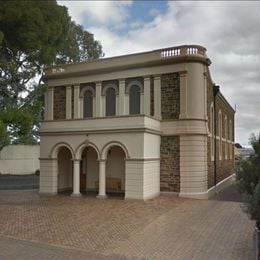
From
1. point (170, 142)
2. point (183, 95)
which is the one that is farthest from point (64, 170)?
point (183, 95)

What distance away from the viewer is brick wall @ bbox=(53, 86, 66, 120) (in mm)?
23172

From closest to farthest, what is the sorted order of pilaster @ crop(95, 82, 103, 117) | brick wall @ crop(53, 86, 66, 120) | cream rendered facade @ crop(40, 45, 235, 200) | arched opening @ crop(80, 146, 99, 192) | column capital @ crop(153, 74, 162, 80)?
cream rendered facade @ crop(40, 45, 235, 200) → column capital @ crop(153, 74, 162, 80) → pilaster @ crop(95, 82, 103, 117) → arched opening @ crop(80, 146, 99, 192) → brick wall @ crop(53, 86, 66, 120)

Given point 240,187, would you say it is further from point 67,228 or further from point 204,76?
point 204,76

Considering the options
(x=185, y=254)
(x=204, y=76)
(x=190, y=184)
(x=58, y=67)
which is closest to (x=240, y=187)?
(x=185, y=254)

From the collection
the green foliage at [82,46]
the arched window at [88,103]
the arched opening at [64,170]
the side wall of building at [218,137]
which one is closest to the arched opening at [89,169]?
the arched opening at [64,170]

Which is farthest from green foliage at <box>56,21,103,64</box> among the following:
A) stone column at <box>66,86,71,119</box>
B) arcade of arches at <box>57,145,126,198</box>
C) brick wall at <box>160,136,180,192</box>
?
brick wall at <box>160,136,180,192</box>

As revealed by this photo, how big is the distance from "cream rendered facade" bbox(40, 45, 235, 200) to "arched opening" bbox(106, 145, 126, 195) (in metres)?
0.06

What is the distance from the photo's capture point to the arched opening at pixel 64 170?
21.8m

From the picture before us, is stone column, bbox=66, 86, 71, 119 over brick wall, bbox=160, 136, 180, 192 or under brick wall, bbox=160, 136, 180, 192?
over

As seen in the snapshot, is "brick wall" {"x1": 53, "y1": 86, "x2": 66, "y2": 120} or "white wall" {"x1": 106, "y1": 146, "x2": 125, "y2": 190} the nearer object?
"white wall" {"x1": 106, "y1": 146, "x2": 125, "y2": 190}

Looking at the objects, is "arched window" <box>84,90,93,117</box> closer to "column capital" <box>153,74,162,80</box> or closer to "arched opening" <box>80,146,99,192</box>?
"arched opening" <box>80,146,99,192</box>

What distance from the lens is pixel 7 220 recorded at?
12.9 m

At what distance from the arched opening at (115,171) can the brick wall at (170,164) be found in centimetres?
255

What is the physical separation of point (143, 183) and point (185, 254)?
900 centimetres
